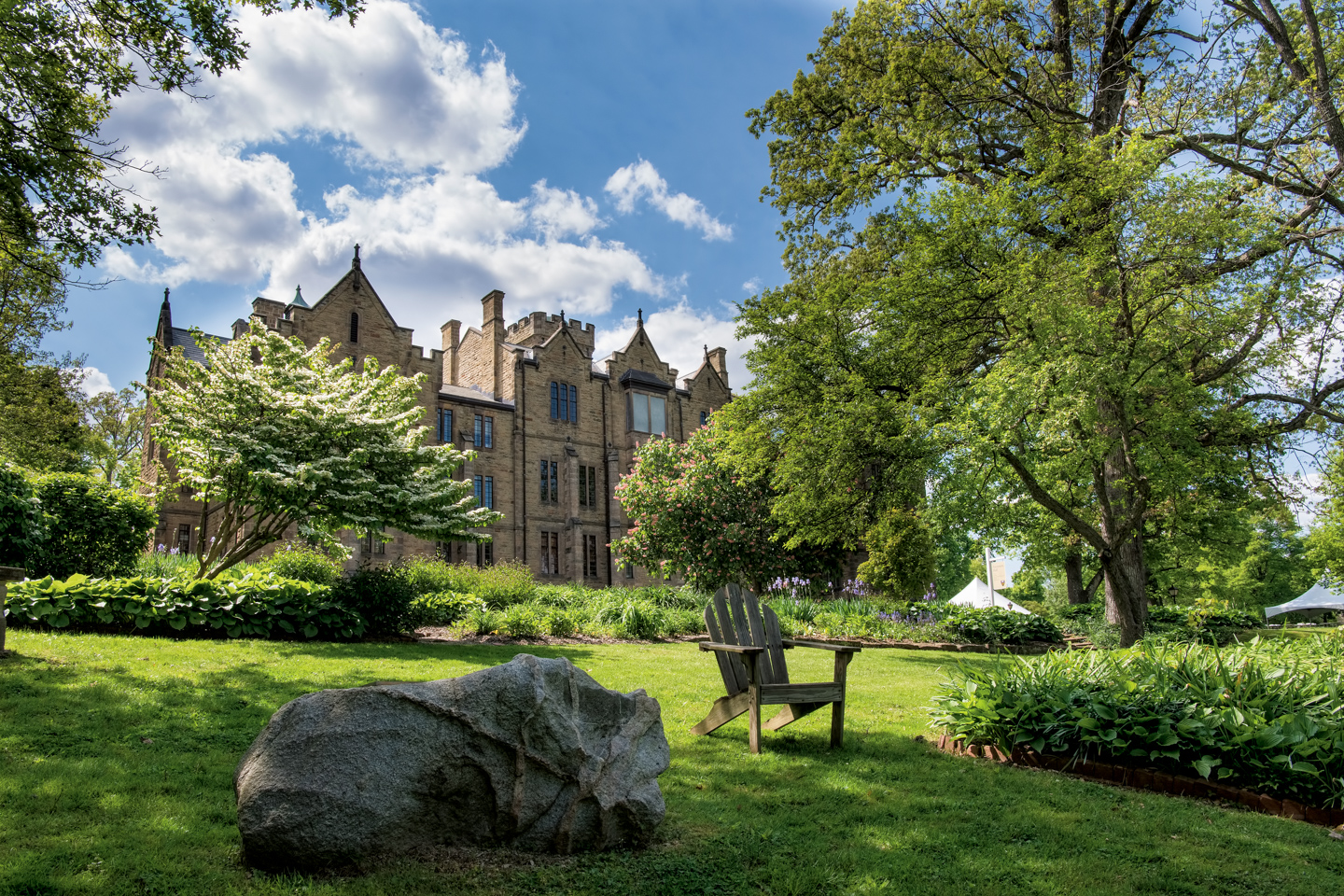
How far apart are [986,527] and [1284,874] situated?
9.83m

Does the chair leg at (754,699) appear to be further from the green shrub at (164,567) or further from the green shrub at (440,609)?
the green shrub at (164,567)

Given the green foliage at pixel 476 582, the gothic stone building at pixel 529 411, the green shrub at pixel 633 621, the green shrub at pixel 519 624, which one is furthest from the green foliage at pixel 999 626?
the gothic stone building at pixel 529 411

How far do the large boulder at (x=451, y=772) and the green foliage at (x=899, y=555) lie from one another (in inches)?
602

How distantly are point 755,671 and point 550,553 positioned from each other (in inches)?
1141

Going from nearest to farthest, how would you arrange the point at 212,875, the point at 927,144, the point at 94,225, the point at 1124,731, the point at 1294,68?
the point at 212,875
the point at 1124,731
the point at 94,225
the point at 1294,68
the point at 927,144

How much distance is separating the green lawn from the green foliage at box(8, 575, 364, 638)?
3.15m

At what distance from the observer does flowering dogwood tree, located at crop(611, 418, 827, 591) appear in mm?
22875

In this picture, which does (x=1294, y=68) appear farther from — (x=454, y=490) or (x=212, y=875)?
(x=212, y=875)

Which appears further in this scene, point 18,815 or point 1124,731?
point 1124,731

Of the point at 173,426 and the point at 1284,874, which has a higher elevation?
the point at 173,426

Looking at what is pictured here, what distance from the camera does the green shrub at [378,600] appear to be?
512 inches

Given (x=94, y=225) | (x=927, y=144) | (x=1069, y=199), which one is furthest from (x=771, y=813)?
(x=927, y=144)

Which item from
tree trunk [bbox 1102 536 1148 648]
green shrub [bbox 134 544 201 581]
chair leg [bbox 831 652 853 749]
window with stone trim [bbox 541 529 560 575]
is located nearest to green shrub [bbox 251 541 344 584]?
green shrub [bbox 134 544 201 581]

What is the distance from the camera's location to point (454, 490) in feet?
46.6
